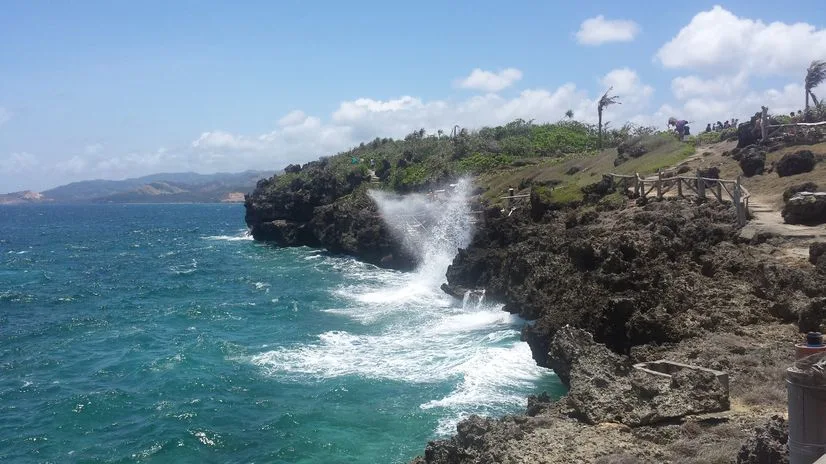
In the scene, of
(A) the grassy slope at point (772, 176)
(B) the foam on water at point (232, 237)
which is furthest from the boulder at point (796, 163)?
(B) the foam on water at point (232, 237)

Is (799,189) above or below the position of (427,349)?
above

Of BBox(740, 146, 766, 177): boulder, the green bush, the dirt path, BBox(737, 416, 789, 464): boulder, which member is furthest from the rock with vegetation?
the green bush

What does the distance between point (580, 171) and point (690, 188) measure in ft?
58.8

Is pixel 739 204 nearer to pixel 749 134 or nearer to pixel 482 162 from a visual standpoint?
pixel 749 134

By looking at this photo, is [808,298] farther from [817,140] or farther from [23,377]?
[23,377]

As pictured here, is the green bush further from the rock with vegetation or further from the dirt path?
the rock with vegetation

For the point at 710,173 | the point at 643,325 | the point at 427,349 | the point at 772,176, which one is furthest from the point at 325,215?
the point at 643,325

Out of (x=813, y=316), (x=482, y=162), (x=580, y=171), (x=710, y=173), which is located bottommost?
(x=813, y=316)

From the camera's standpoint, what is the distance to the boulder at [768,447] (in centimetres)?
947

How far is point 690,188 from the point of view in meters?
35.0

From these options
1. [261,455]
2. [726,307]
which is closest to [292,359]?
[261,455]

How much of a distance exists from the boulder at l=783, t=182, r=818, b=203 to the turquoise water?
12273 mm

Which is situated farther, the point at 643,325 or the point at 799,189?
the point at 799,189

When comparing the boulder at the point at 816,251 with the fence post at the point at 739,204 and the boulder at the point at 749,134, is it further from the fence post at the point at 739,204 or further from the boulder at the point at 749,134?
the boulder at the point at 749,134
